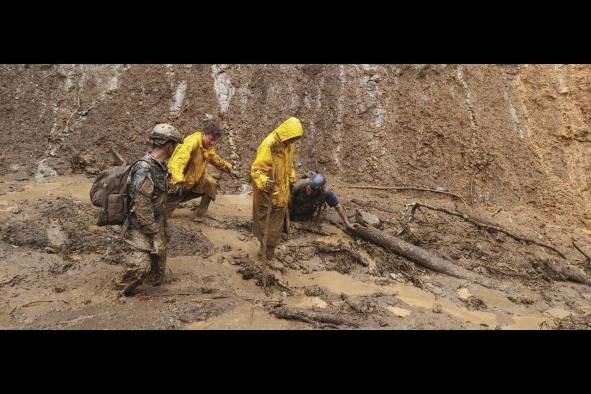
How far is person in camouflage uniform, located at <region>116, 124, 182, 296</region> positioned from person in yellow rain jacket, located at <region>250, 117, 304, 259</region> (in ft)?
3.58

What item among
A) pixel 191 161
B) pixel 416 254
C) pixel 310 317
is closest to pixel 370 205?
pixel 416 254

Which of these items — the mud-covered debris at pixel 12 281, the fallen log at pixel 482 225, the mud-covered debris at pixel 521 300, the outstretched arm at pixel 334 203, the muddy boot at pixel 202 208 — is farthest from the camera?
the fallen log at pixel 482 225

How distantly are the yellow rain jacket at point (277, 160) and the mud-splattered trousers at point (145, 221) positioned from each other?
1.12m

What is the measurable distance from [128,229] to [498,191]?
6325 millimetres

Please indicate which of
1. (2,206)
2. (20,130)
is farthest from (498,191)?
(20,130)

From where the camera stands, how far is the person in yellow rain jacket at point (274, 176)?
5820 mm

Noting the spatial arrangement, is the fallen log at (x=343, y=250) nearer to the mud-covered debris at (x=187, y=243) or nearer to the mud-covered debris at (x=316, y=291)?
the mud-covered debris at (x=316, y=291)

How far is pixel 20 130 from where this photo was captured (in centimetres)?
901

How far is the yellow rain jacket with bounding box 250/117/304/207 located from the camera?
19.0 feet

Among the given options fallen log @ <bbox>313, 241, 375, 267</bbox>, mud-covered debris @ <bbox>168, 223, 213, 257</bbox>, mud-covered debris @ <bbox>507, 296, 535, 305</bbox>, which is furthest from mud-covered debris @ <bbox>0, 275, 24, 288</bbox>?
mud-covered debris @ <bbox>507, 296, 535, 305</bbox>

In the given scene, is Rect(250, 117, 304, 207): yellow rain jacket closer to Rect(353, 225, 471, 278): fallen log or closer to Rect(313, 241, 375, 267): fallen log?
Rect(313, 241, 375, 267): fallen log

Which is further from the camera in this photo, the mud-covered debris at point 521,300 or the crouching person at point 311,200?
the crouching person at point 311,200

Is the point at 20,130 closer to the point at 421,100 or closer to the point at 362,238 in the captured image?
the point at 362,238

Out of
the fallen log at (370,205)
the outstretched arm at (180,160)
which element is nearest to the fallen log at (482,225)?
the fallen log at (370,205)
